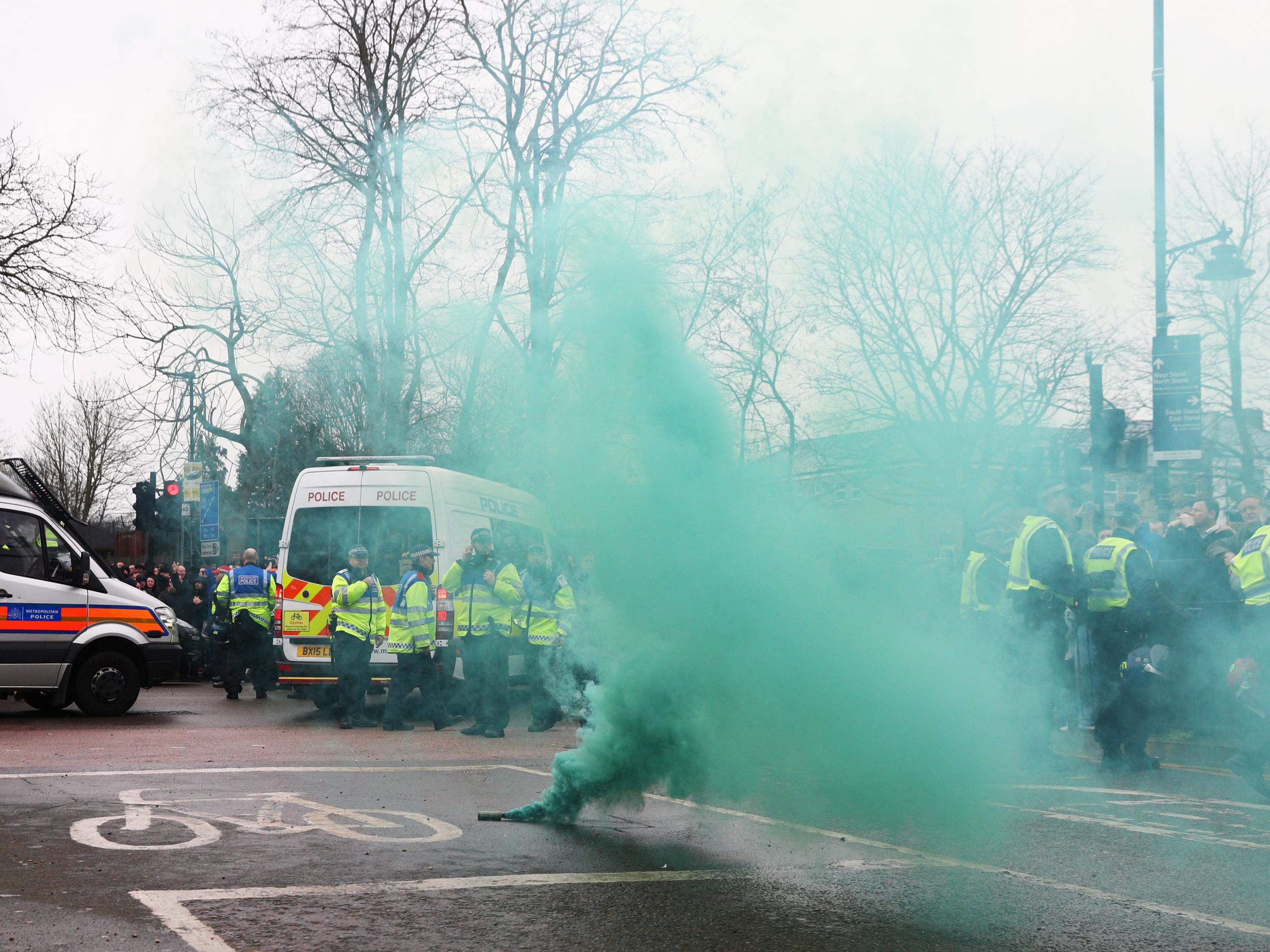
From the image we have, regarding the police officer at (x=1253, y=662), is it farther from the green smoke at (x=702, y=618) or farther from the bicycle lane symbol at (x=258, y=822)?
the bicycle lane symbol at (x=258, y=822)

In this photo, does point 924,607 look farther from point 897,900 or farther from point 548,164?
point 548,164

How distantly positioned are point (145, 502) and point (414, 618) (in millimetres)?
13713

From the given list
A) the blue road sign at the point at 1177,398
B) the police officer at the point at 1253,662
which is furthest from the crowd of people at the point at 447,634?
the blue road sign at the point at 1177,398

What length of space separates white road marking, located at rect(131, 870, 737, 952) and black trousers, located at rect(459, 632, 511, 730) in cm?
665

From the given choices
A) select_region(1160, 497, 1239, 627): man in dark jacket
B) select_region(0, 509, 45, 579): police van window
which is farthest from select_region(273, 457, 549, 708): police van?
select_region(1160, 497, 1239, 627): man in dark jacket

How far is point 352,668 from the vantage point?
1310 centimetres

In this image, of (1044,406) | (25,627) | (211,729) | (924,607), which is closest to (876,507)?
(924,607)

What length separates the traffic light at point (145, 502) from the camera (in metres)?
24.4

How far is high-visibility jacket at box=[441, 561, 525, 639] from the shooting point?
1252 centimetres

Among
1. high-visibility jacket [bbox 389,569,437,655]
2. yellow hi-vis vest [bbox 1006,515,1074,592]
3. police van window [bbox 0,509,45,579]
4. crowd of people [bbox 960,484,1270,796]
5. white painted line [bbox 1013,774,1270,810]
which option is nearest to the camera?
white painted line [bbox 1013,774,1270,810]

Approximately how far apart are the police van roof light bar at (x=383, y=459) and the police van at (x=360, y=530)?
2 cm

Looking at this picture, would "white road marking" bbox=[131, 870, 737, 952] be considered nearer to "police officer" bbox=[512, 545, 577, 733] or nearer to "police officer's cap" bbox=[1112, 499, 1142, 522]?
"police officer" bbox=[512, 545, 577, 733]

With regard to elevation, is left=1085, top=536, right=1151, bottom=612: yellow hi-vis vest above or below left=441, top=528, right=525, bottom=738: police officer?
above

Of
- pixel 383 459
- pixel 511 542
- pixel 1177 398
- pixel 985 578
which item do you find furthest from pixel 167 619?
pixel 1177 398
